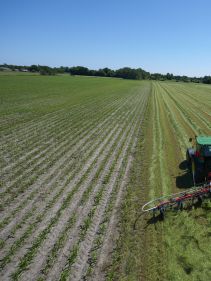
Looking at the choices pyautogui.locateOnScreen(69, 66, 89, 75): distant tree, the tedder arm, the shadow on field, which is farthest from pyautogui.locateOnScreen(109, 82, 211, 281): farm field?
Result: pyautogui.locateOnScreen(69, 66, 89, 75): distant tree

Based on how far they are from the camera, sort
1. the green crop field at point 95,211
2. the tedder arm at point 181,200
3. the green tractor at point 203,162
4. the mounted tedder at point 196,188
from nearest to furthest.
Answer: the green crop field at point 95,211
the tedder arm at point 181,200
the mounted tedder at point 196,188
the green tractor at point 203,162

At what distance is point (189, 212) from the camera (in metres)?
10.1

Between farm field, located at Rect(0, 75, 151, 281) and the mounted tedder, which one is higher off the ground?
the mounted tedder

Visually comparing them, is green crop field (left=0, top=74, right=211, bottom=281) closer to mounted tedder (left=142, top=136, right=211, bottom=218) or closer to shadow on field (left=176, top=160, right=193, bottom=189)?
shadow on field (left=176, top=160, right=193, bottom=189)

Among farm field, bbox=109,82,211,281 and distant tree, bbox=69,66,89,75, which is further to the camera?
distant tree, bbox=69,66,89,75

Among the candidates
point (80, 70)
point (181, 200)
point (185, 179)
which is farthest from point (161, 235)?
point (80, 70)

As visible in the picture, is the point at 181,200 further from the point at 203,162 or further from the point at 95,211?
the point at 95,211

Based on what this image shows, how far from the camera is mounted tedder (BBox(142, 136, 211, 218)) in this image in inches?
395

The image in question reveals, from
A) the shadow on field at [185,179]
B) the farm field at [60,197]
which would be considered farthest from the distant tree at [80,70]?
the shadow on field at [185,179]

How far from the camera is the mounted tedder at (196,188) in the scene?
32.9 feet

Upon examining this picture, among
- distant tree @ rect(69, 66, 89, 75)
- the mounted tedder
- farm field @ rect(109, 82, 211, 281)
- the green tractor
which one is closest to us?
farm field @ rect(109, 82, 211, 281)

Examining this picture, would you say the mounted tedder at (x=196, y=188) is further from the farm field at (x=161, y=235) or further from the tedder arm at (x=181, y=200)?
the farm field at (x=161, y=235)

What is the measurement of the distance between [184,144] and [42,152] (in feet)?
28.8

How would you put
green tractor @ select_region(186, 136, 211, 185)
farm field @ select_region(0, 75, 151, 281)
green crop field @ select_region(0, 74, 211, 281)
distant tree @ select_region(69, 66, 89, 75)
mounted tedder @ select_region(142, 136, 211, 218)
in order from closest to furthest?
green crop field @ select_region(0, 74, 211, 281)
farm field @ select_region(0, 75, 151, 281)
mounted tedder @ select_region(142, 136, 211, 218)
green tractor @ select_region(186, 136, 211, 185)
distant tree @ select_region(69, 66, 89, 75)
